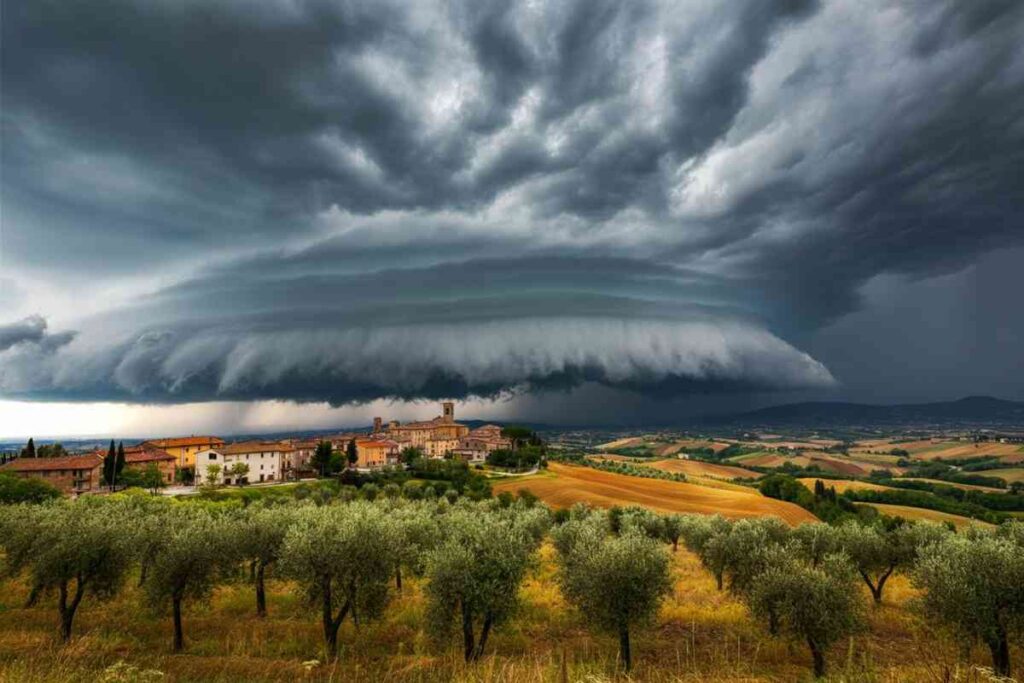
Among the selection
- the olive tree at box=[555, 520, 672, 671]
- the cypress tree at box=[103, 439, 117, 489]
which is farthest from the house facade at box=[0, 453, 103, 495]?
the olive tree at box=[555, 520, 672, 671]

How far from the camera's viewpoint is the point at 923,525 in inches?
1957

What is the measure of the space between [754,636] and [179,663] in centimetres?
3411

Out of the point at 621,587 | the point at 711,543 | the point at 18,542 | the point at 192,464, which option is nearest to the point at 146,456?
the point at 192,464

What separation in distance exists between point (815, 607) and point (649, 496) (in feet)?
281

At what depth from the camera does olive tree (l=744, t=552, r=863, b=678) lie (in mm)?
27734

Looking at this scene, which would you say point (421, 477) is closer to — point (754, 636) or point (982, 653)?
point (754, 636)

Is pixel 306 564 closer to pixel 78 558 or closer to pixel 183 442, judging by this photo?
pixel 78 558

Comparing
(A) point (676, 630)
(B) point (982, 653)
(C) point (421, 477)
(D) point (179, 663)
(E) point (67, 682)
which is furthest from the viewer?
(C) point (421, 477)

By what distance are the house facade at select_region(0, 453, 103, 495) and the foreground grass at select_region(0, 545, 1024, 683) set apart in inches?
3539

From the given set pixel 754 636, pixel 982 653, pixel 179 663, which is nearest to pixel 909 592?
pixel 982 653

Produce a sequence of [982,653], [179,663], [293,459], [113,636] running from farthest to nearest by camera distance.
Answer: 1. [293,459]
2. [113,636]
3. [982,653]
4. [179,663]

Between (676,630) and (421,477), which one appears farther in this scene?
(421,477)

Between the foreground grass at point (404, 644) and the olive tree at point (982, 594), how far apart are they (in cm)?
205

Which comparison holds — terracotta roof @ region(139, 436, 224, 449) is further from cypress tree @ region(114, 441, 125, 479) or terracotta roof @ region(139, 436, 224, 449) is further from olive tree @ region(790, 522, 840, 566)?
olive tree @ region(790, 522, 840, 566)
